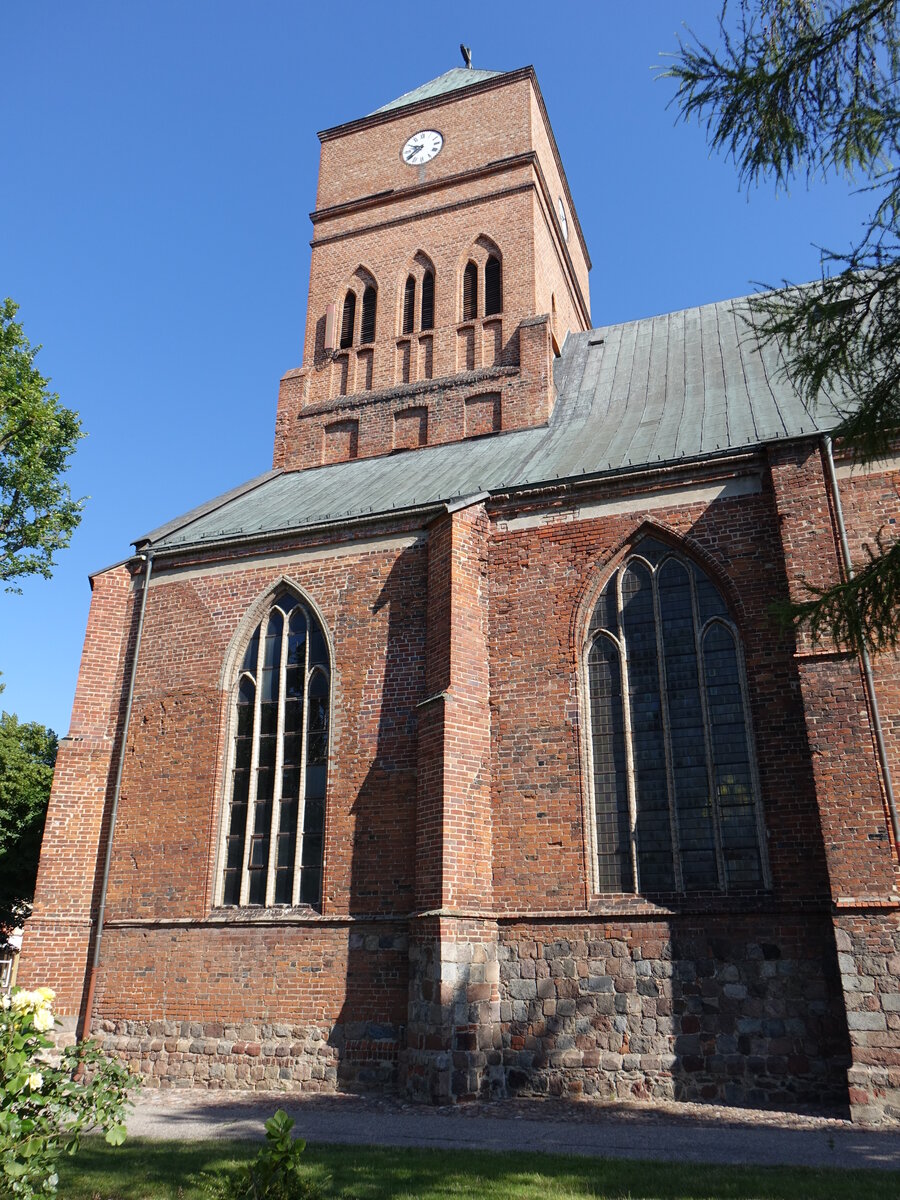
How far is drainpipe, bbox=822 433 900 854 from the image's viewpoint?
9.85 metres

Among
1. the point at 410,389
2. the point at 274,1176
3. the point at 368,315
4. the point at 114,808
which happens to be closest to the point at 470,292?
the point at 368,315

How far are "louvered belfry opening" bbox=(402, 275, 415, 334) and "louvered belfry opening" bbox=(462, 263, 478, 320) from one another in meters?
1.21

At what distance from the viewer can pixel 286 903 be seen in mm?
12898

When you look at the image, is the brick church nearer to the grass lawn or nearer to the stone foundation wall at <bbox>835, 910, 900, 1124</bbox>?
the stone foundation wall at <bbox>835, 910, 900, 1124</bbox>

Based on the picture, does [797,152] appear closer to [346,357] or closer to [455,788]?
[455,788]

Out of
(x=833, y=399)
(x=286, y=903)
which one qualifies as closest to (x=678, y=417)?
(x=833, y=399)

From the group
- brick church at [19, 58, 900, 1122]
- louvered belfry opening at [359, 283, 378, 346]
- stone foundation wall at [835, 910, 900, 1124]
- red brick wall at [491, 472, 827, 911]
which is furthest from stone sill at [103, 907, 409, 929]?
louvered belfry opening at [359, 283, 378, 346]

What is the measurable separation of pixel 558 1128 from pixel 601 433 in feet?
33.5

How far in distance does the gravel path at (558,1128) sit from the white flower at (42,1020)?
486 cm

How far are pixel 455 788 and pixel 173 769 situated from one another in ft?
16.5

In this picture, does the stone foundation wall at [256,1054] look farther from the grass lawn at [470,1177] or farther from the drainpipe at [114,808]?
the grass lawn at [470,1177]

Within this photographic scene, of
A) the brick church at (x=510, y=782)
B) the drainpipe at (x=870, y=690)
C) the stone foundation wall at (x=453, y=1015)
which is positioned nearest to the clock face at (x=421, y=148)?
the brick church at (x=510, y=782)

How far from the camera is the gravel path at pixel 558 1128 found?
7764mm

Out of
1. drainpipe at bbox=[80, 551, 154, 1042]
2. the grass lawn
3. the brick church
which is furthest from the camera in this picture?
drainpipe at bbox=[80, 551, 154, 1042]
